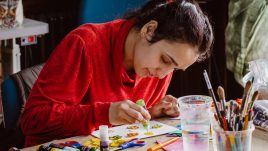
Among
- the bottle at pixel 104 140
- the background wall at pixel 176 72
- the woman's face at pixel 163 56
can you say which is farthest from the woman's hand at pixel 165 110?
the background wall at pixel 176 72

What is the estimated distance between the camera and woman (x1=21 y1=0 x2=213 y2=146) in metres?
1.68

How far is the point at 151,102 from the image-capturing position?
2.08 metres

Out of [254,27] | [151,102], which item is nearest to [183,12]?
[151,102]

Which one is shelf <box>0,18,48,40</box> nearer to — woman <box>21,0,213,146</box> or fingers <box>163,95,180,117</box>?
woman <box>21,0,213,146</box>

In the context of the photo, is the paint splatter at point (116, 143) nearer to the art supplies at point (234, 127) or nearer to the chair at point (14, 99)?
the art supplies at point (234, 127)

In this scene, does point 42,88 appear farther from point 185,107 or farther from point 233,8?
point 233,8

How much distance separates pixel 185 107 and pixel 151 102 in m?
0.57

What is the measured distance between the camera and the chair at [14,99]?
1.84 m

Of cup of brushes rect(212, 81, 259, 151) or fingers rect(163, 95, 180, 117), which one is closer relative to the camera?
cup of brushes rect(212, 81, 259, 151)

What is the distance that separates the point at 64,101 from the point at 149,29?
13.9 inches

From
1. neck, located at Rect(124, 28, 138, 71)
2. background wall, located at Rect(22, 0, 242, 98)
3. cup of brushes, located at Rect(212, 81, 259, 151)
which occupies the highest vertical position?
neck, located at Rect(124, 28, 138, 71)

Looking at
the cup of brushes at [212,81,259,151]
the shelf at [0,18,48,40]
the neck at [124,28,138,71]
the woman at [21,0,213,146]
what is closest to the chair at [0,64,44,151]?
the woman at [21,0,213,146]

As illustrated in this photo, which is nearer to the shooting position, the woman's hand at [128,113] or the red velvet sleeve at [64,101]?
the woman's hand at [128,113]

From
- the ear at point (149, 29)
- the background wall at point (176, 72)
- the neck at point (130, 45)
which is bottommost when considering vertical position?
the background wall at point (176, 72)
